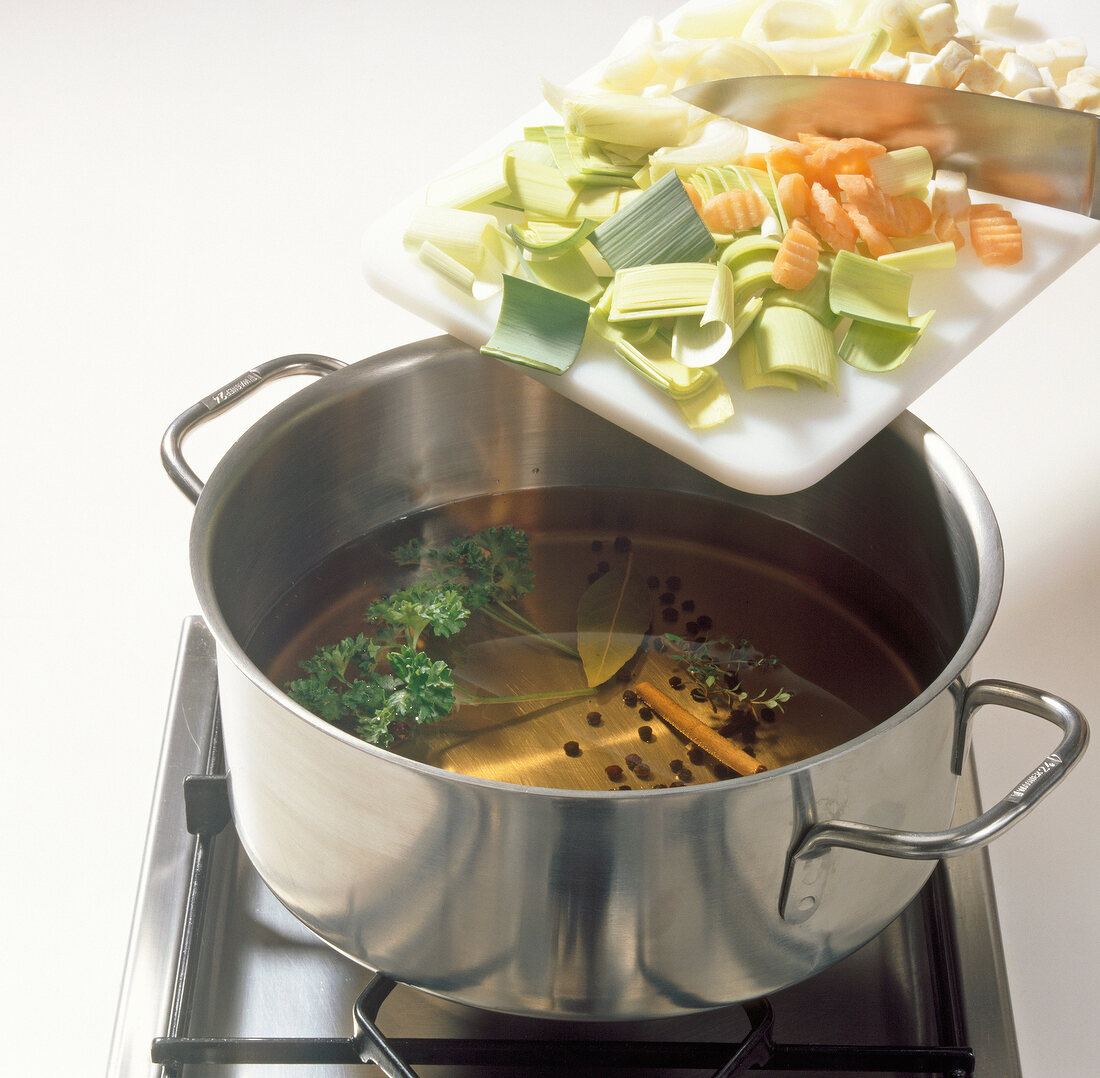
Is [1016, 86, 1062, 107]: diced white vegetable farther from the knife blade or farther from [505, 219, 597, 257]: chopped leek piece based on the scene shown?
[505, 219, 597, 257]: chopped leek piece

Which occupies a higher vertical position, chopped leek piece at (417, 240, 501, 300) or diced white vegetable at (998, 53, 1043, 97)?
diced white vegetable at (998, 53, 1043, 97)

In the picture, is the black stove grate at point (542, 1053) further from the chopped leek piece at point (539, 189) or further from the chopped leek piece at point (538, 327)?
the chopped leek piece at point (539, 189)

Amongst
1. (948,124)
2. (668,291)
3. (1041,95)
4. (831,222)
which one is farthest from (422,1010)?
(1041,95)

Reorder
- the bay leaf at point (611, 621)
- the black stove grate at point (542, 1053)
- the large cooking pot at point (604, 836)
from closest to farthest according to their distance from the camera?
the large cooking pot at point (604, 836) < the black stove grate at point (542, 1053) < the bay leaf at point (611, 621)

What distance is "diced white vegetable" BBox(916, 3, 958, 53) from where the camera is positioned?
1069mm

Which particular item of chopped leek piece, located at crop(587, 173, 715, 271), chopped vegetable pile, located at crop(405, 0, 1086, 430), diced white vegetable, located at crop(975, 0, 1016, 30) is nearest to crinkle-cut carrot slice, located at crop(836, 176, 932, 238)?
chopped vegetable pile, located at crop(405, 0, 1086, 430)

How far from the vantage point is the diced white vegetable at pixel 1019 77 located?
3.54ft

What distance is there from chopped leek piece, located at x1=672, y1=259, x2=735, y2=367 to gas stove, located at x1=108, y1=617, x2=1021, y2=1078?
0.39 meters

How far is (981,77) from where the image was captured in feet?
3.49

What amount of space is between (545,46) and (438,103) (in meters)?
0.19

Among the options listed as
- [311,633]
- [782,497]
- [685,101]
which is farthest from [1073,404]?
[311,633]

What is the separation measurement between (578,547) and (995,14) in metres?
0.62

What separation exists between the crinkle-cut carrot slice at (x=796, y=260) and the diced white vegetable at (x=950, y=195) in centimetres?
12

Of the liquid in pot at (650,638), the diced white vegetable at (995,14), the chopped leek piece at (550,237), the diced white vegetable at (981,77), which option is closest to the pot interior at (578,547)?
the liquid in pot at (650,638)
